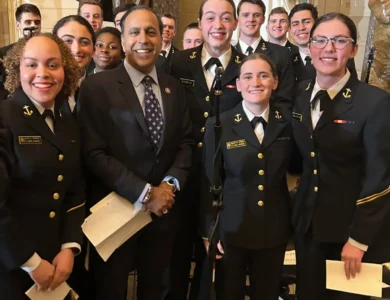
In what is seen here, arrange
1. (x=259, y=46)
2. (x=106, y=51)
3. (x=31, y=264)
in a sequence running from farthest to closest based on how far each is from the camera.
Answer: (x=259, y=46)
(x=106, y=51)
(x=31, y=264)

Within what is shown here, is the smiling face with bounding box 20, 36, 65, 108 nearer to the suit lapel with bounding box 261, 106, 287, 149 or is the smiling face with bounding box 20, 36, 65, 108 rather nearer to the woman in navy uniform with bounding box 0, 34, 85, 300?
the woman in navy uniform with bounding box 0, 34, 85, 300

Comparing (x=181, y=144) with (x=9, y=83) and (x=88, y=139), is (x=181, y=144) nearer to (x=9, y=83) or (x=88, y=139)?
(x=88, y=139)

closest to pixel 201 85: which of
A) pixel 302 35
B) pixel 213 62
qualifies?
pixel 213 62

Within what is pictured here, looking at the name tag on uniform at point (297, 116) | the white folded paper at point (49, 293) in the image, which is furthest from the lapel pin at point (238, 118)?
the white folded paper at point (49, 293)

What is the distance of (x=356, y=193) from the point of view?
1695 mm

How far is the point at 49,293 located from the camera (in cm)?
153

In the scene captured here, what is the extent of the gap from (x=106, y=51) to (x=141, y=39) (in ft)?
2.00

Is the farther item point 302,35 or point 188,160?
point 302,35

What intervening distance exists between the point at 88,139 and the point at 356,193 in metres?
1.07

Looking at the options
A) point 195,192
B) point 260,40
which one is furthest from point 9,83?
point 260,40

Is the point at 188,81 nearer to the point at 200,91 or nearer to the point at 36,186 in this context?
the point at 200,91

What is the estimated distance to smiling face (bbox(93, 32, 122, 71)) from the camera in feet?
7.82

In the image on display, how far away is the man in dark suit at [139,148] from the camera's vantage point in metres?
1.75

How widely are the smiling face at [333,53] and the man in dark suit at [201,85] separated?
0.51 m
